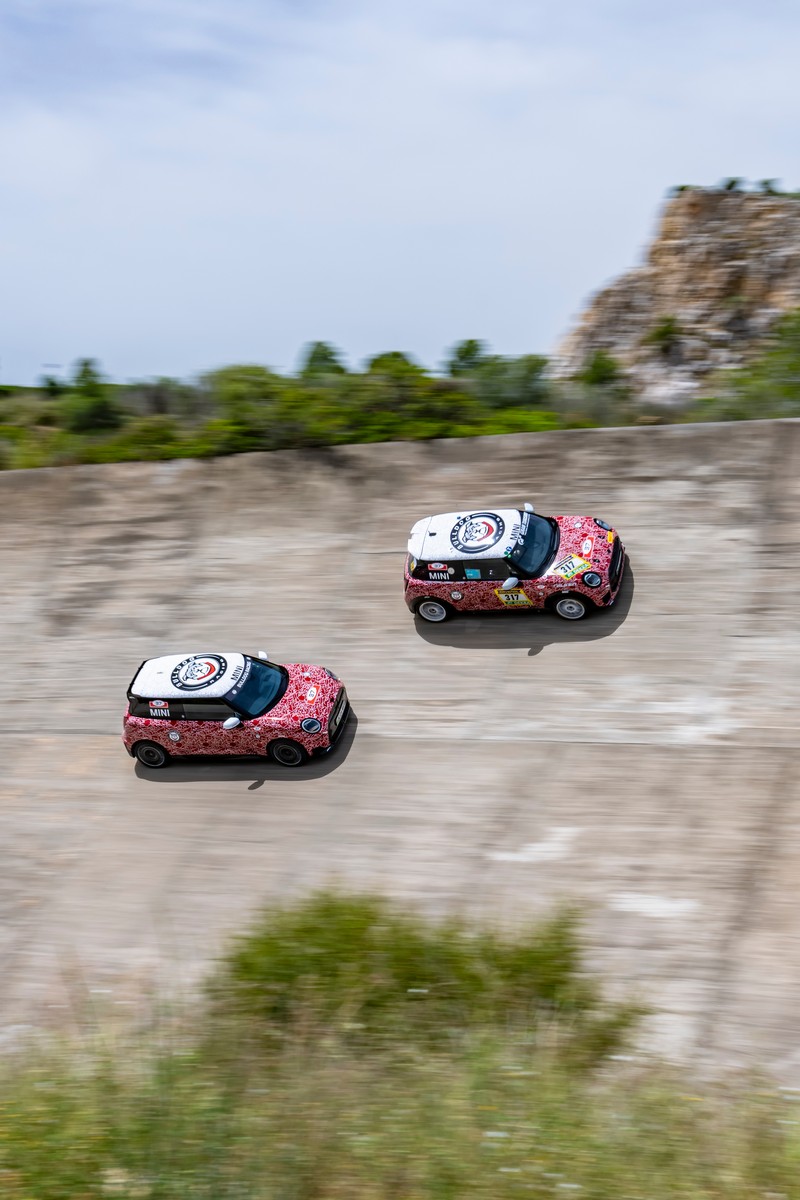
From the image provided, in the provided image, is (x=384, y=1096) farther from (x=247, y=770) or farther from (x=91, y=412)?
(x=91, y=412)

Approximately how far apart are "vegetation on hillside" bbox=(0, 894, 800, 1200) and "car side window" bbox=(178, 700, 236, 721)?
483cm

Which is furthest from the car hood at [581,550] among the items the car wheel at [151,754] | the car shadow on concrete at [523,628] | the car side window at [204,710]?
the car wheel at [151,754]

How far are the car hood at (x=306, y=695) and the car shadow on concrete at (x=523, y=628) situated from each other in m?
2.42

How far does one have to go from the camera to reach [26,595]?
71.6 feet

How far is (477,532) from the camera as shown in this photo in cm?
1764

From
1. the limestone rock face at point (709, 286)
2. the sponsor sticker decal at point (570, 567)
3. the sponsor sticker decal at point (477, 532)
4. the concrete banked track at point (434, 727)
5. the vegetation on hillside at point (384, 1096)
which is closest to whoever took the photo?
the vegetation on hillside at point (384, 1096)

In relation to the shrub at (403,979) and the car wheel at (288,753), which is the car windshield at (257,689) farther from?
the shrub at (403,979)

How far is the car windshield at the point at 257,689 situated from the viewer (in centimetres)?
1588

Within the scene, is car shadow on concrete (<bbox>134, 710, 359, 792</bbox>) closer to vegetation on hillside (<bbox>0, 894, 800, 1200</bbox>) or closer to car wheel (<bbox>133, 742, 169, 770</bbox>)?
car wheel (<bbox>133, 742, 169, 770</bbox>)

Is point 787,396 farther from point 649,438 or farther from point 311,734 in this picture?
point 311,734

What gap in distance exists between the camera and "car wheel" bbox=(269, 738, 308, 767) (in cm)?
1597

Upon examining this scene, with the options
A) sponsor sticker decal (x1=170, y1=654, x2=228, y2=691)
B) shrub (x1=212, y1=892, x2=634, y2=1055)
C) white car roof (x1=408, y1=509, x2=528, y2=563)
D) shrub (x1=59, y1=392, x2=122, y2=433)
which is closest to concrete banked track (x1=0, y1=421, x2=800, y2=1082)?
shrub (x1=212, y1=892, x2=634, y2=1055)

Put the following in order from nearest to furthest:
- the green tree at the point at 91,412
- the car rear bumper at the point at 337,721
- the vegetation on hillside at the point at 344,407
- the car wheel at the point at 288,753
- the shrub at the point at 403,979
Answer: the shrub at the point at 403,979 → the car wheel at the point at 288,753 → the car rear bumper at the point at 337,721 → the vegetation on hillside at the point at 344,407 → the green tree at the point at 91,412

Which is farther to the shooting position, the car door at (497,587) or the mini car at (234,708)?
the car door at (497,587)
